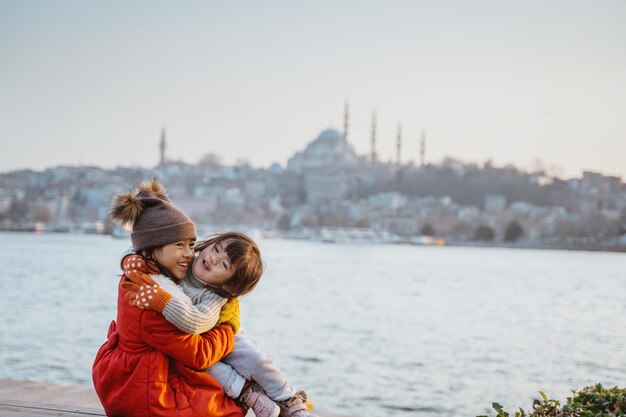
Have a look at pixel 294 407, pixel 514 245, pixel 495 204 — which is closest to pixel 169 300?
pixel 294 407

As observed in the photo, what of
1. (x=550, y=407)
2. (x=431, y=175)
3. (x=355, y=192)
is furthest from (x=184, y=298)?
(x=355, y=192)

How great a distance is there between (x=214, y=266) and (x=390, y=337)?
8444mm

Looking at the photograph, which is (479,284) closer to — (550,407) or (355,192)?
(550,407)

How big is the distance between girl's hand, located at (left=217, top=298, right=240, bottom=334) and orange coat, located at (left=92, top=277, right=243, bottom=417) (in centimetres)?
2

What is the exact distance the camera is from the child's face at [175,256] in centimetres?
216

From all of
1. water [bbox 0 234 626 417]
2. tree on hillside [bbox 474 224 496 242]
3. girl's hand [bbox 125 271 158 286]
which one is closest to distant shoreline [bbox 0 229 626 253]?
tree on hillside [bbox 474 224 496 242]

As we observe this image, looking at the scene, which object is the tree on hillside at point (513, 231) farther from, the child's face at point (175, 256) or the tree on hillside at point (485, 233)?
the child's face at point (175, 256)

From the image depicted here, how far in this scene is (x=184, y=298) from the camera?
2078 millimetres

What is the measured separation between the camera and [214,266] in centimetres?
217

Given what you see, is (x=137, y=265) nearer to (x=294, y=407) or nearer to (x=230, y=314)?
(x=230, y=314)

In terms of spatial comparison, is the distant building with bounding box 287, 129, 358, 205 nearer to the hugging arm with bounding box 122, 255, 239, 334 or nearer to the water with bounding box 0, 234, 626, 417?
the water with bounding box 0, 234, 626, 417

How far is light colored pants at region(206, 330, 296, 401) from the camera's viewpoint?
2.17 metres

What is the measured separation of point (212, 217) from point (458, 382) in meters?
68.8

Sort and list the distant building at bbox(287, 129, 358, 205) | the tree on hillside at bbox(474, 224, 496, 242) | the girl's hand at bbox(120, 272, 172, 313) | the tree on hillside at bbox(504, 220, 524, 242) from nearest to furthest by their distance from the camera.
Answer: the girl's hand at bbox(120, 272, 172, 313), the tree on hillside at bbox(504, 220, 524, 242), the tree on hillside at bbox(474, 224, 496, 242), the distant building at bbox(287, 129, 358, 205)
